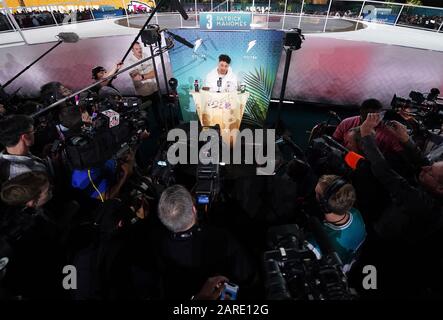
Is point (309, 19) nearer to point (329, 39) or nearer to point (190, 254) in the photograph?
point (329, 39)

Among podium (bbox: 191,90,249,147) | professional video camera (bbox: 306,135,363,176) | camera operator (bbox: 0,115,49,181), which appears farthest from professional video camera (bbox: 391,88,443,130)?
camera operator (bbox: 0,115,49,181)

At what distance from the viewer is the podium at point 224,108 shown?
4.74 meters

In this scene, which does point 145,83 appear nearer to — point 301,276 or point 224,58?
point 224,58

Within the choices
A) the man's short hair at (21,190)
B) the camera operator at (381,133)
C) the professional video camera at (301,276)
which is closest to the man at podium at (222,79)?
the camera operator at (381,133)

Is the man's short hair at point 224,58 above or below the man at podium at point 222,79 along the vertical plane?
Answer: above

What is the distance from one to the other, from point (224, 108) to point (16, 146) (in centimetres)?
336

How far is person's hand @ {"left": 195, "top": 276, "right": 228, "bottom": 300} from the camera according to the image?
1162 mm

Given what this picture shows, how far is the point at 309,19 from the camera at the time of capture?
1023cm

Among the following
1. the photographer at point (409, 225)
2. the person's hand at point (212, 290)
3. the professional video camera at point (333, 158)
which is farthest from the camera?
the professional video camera at point (333, 158)

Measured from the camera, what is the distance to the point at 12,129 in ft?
6.71

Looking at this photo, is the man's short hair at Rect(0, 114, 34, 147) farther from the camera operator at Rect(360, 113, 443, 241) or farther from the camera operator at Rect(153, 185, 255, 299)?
the camera operator at Rect(360, 113, 443, 241)

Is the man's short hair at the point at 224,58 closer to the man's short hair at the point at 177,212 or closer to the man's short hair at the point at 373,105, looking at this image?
the man's short hair at the point at 373,105
